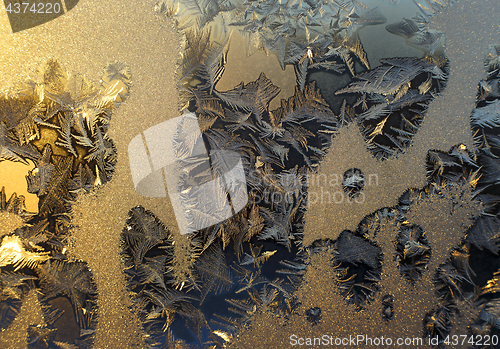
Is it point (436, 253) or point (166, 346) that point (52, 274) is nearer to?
point (166, 346)

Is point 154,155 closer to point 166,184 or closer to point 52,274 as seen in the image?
point 166,184

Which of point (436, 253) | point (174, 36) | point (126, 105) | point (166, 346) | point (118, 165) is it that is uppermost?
point (174, 36)

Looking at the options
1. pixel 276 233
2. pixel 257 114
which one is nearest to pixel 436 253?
pixel 276 233

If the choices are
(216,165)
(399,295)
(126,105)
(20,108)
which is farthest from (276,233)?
(20,108)

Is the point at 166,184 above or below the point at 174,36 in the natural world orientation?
below

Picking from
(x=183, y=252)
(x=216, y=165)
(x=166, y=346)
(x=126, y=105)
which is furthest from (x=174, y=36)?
(x=166, y=346)

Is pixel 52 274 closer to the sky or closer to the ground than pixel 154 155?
closer to the ground

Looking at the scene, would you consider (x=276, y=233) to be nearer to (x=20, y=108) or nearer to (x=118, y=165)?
(x=118, y=165)
